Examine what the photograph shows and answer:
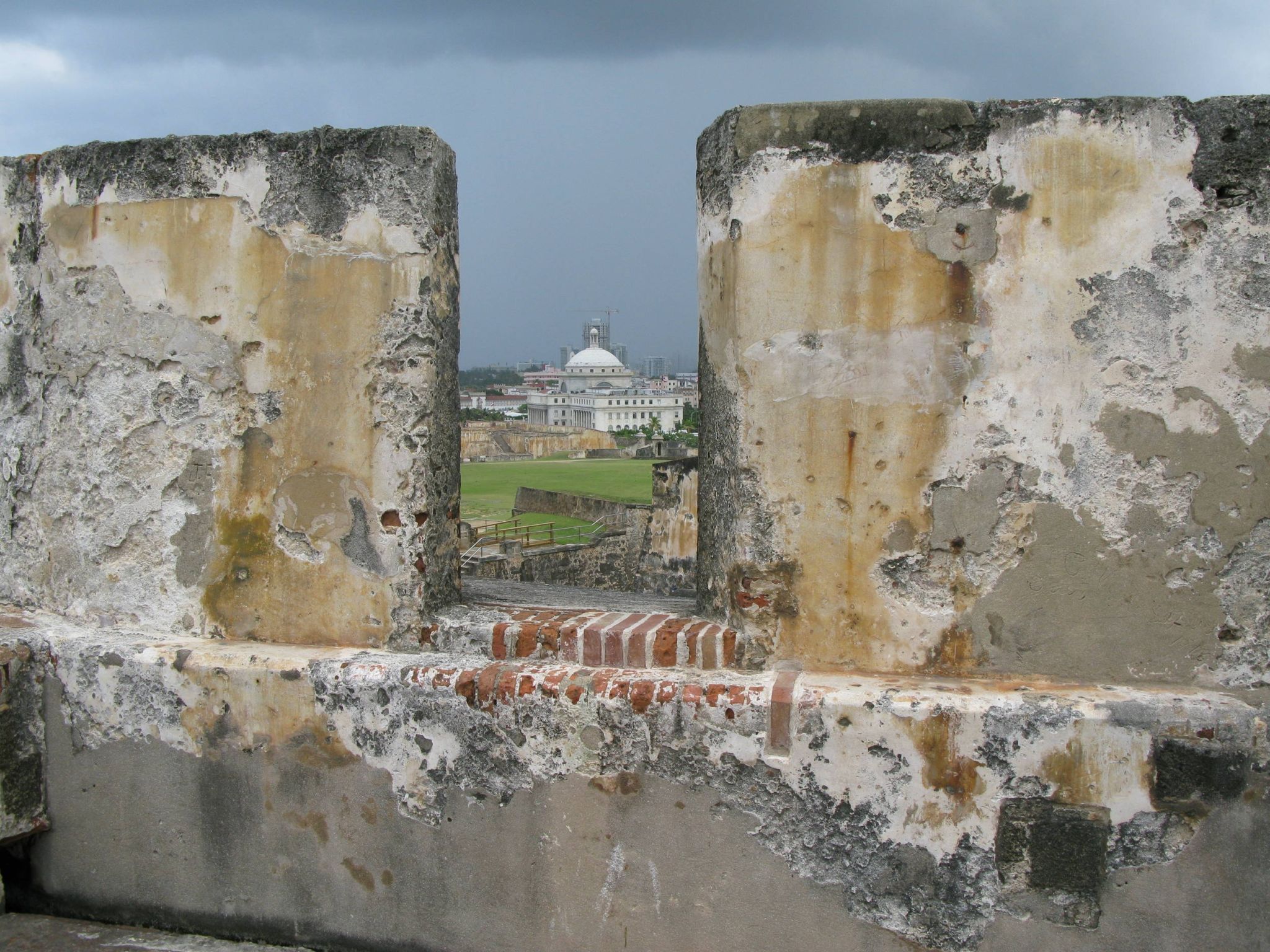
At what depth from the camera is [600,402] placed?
81438 millimetres

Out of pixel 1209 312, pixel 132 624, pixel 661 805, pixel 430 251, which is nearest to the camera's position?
pixel 1209 312

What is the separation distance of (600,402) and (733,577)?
260 feet

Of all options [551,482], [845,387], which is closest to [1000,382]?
[845,387]

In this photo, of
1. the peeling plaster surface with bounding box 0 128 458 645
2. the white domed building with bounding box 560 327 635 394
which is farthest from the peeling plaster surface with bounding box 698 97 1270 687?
the white domed building with bounding box 560 327 635 394

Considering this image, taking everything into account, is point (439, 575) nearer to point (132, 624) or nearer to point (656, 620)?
point (656, 620)

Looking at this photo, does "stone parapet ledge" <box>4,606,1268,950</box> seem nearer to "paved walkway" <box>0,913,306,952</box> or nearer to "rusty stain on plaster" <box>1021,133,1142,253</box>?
"paved walkway" <box>0,913,306,952</box>

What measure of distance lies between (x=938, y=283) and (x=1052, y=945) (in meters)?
1.53

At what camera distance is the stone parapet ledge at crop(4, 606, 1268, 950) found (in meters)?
2.24

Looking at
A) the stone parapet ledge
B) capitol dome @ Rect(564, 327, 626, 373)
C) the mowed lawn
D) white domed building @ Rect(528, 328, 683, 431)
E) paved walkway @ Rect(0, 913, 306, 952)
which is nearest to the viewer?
the stone parapet ledge

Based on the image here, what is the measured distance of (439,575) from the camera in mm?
2795

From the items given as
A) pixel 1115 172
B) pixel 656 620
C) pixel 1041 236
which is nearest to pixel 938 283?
pixel 1041 236

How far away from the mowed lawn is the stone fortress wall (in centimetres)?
1225

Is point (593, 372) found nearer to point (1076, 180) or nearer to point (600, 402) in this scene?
point (600, 402)

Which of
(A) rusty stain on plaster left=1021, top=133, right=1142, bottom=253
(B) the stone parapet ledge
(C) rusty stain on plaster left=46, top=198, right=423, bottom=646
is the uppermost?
(A) rusty stain on plaster left=1021, top=133, right=1142, bottom=253
